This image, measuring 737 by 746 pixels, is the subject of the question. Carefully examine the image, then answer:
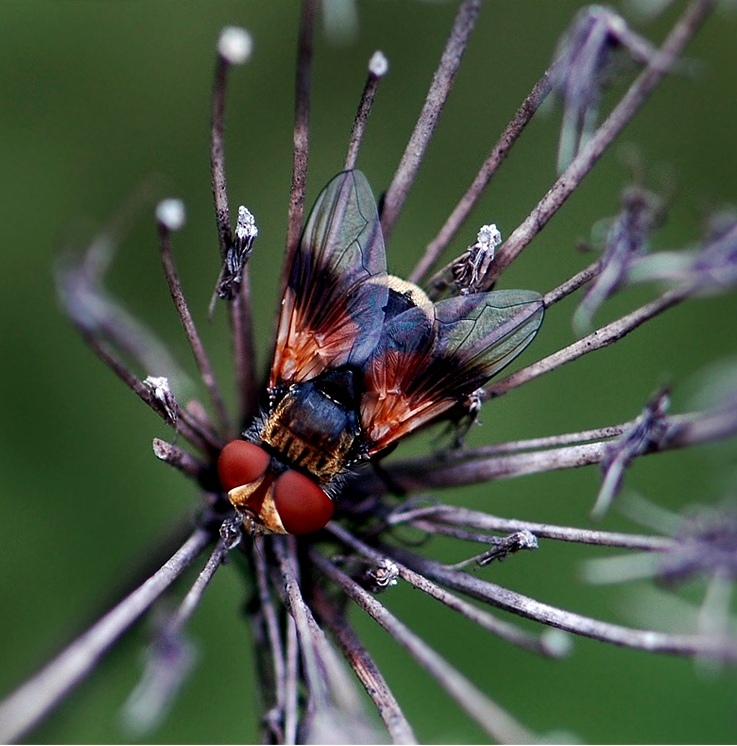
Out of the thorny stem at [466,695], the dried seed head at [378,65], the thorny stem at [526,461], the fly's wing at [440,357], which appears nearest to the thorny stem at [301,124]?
the dried seed head at [378,65]

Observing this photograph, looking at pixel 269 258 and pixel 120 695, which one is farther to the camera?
pixel 269 258

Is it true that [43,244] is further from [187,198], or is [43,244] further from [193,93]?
[193,93]

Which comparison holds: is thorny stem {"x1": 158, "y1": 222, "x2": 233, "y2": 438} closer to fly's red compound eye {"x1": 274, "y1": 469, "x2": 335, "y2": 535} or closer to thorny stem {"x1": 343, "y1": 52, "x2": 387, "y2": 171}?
fly's red compound eye {"x1": 274, "y1": 469, "x2": 335, "y2": 535}

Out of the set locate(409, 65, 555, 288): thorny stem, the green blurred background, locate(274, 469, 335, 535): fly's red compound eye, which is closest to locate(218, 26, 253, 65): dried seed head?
locate(409, 65, 555, 288): thorny stem

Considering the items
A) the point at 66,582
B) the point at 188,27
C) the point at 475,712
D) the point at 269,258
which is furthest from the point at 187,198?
the point at 475,712

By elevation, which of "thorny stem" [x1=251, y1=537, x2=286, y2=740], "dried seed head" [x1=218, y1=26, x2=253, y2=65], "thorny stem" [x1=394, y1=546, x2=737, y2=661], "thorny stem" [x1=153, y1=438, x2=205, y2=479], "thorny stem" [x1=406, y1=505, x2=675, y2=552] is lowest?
"thorny stem" [x1=251, y1=537, x2=286, y2=740]
